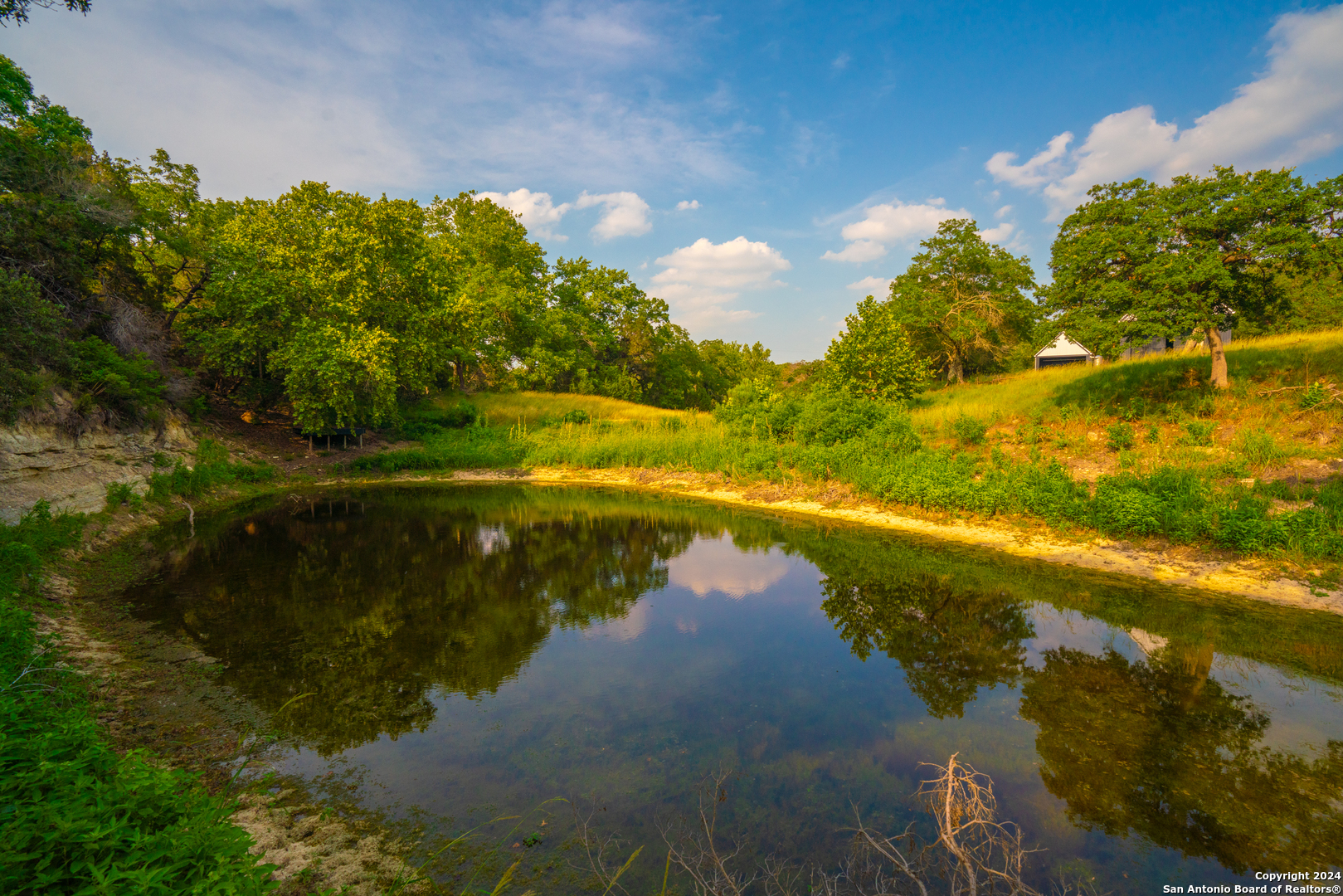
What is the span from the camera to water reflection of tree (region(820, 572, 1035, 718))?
261 inches

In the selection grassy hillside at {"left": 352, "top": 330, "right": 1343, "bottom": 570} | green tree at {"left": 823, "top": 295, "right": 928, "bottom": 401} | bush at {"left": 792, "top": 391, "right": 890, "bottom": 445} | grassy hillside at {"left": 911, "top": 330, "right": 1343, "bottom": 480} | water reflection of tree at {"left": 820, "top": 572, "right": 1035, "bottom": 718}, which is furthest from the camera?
green tree at {"left": 823, "top": 295, "right": 928, "bottom": 401}

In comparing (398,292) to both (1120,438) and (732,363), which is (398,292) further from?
(732,363)

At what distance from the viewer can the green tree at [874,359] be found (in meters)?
23.8

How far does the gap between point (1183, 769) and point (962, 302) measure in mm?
32025

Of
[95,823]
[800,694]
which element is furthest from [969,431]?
[95,823]

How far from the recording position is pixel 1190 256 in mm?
12766

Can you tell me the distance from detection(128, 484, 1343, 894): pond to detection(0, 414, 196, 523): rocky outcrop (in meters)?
2.23

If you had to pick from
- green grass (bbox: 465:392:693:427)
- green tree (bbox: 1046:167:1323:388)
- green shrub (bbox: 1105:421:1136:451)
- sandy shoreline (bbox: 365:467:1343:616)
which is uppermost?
green tree (bbox: 1046:167:1323:388)

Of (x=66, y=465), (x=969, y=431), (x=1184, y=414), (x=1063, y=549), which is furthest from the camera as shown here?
(x=969, y=431)

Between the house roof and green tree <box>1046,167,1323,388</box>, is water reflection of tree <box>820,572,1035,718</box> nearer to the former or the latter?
green tree <box>1046,167,1323,388</box>

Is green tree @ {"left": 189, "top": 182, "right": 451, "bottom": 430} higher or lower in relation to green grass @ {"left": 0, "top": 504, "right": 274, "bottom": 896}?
higher

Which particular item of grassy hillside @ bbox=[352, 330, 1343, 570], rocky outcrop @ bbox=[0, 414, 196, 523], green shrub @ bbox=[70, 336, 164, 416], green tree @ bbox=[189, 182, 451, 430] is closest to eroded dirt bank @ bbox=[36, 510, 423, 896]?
rocky outcrop @ bbox=[0, 414, 196, 523]

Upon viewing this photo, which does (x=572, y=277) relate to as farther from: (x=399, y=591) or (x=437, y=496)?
(x=399, y=591)

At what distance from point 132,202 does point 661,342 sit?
122 ft
